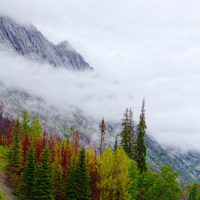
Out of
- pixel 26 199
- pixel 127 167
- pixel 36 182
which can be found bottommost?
pixel 26 199

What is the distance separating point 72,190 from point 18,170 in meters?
13.7

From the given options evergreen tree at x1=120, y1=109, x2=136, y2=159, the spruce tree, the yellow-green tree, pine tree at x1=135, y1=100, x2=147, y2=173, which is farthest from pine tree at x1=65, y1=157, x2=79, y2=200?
pine tree at x1=135, y1=100, x2=147, y2=173

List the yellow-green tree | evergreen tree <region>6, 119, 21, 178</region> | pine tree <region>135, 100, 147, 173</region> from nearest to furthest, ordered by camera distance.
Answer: the yellow-green tree → evergreen tree <region>6, 119, 21, 178</region> → pine tree <region>135, 100, 147, 173</region>

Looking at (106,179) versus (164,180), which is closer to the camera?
(106,179)

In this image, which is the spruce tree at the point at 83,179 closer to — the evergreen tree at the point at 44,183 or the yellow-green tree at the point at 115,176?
the yellow-green tree at the point at 115,176

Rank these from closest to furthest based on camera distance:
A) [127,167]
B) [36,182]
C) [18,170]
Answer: [36,182] < [127,167] < [18,170]

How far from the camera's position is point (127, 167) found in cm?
4238

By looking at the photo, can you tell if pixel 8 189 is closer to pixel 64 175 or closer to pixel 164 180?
pixel 64 175

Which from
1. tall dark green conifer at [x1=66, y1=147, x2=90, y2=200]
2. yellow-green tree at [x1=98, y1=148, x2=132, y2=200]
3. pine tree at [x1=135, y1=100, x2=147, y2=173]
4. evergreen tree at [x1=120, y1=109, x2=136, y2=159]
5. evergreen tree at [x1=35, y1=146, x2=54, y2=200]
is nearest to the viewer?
evergreen tree at [x1=35, y1=146, x2=54, y2=200]

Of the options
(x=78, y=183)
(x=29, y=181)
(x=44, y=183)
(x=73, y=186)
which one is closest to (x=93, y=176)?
(x=78, y=183)

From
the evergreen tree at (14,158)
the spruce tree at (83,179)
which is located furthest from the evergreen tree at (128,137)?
the evergreen tree at (14,158)

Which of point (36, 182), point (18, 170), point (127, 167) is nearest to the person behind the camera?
point (36, 182)

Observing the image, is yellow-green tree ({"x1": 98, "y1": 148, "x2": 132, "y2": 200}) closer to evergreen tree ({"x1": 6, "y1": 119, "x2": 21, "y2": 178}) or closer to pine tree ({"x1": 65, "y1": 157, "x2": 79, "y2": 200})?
pine tree ({"x1": 65, "y1": 157, "x2": 79, "y2": 200})

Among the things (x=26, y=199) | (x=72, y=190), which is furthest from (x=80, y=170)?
(x=26, y=199)
